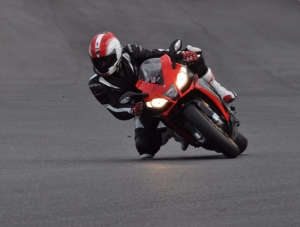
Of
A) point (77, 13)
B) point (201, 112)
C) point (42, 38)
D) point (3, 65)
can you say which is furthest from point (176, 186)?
point (77, 13)

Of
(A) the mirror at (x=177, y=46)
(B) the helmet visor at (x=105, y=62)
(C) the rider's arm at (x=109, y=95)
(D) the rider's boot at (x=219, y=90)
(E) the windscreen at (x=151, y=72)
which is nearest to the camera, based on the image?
(E) the windscreen at (x=151, y=72)

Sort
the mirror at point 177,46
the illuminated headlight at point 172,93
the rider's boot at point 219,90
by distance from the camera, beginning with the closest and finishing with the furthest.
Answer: the illuminated headlight at point 172,93, the mirror at point 177,46, the rider's boot at point 219,90

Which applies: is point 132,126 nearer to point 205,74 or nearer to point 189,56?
point 205,74

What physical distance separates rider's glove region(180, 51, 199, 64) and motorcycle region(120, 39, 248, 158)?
75mm

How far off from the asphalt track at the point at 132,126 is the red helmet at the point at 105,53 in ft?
3.42

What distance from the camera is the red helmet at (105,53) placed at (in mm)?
9750

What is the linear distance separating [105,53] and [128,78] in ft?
1.89

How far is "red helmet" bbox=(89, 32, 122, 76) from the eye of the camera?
9750 millimetres

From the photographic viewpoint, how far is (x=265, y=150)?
1115 centimetres

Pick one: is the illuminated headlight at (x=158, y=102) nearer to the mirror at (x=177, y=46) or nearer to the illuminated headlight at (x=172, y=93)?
the illuminated headlight at (x=172, y=93)

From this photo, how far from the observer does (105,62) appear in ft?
32.3

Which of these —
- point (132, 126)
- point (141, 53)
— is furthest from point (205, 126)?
point (132, 126)

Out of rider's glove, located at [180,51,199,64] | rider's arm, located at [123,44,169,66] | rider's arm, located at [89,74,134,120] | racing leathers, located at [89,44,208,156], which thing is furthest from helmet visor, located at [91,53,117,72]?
rider's glove, located at [180,51,199,64]

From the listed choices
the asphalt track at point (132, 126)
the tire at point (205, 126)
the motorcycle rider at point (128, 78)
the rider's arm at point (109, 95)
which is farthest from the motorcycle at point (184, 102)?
Answer: the rider's arm at point (109, 95)
